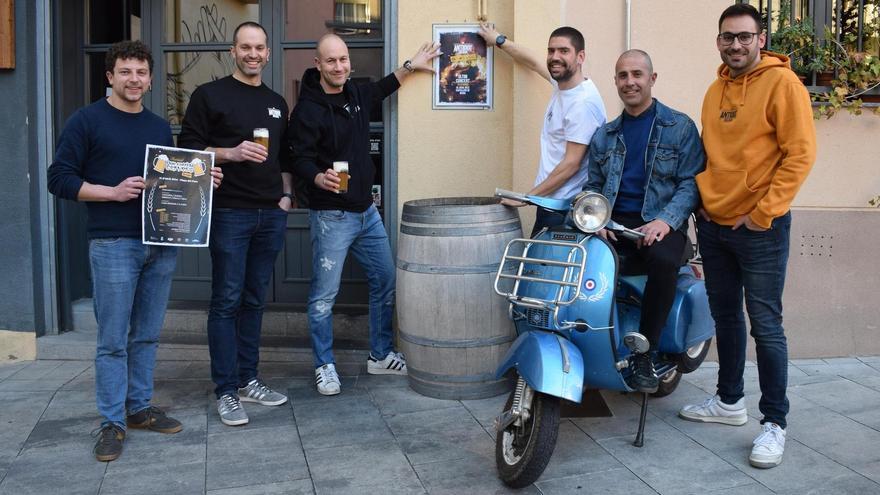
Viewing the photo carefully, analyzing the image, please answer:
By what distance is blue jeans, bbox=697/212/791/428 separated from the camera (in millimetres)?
3906

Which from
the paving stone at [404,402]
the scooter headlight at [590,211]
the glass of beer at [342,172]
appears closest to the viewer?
the scooter headlight at [590,211]

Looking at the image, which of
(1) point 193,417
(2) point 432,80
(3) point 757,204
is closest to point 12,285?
(1) point 193,417

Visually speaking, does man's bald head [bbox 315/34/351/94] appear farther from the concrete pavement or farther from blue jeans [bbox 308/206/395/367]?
the concrete pavement

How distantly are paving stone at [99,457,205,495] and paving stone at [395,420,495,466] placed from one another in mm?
982

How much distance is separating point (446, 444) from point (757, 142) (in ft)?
6.80

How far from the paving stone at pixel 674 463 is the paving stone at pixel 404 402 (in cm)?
102

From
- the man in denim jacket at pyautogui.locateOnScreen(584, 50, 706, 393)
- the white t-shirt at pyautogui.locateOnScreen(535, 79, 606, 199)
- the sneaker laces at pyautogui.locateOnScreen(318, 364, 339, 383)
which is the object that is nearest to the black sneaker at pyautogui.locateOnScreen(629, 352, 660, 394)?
the man in denim jacket at pyautogui.locateOnScreen(584, 50, 706, 393)

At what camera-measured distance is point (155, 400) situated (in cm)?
486

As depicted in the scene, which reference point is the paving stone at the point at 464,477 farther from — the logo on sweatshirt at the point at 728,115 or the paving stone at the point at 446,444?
the logo on sweatshirt at the point at 728,115

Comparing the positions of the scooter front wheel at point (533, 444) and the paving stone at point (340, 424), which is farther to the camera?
the paving stone at point (340, 424)

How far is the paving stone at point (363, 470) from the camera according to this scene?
3.62 metres

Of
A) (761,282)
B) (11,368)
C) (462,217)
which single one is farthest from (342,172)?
(11,368)

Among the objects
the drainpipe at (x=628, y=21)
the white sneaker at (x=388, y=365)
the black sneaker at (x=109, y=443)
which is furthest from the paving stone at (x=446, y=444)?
the drainpipe at (x=628, y=21)

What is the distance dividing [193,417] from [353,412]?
879 millimetres
